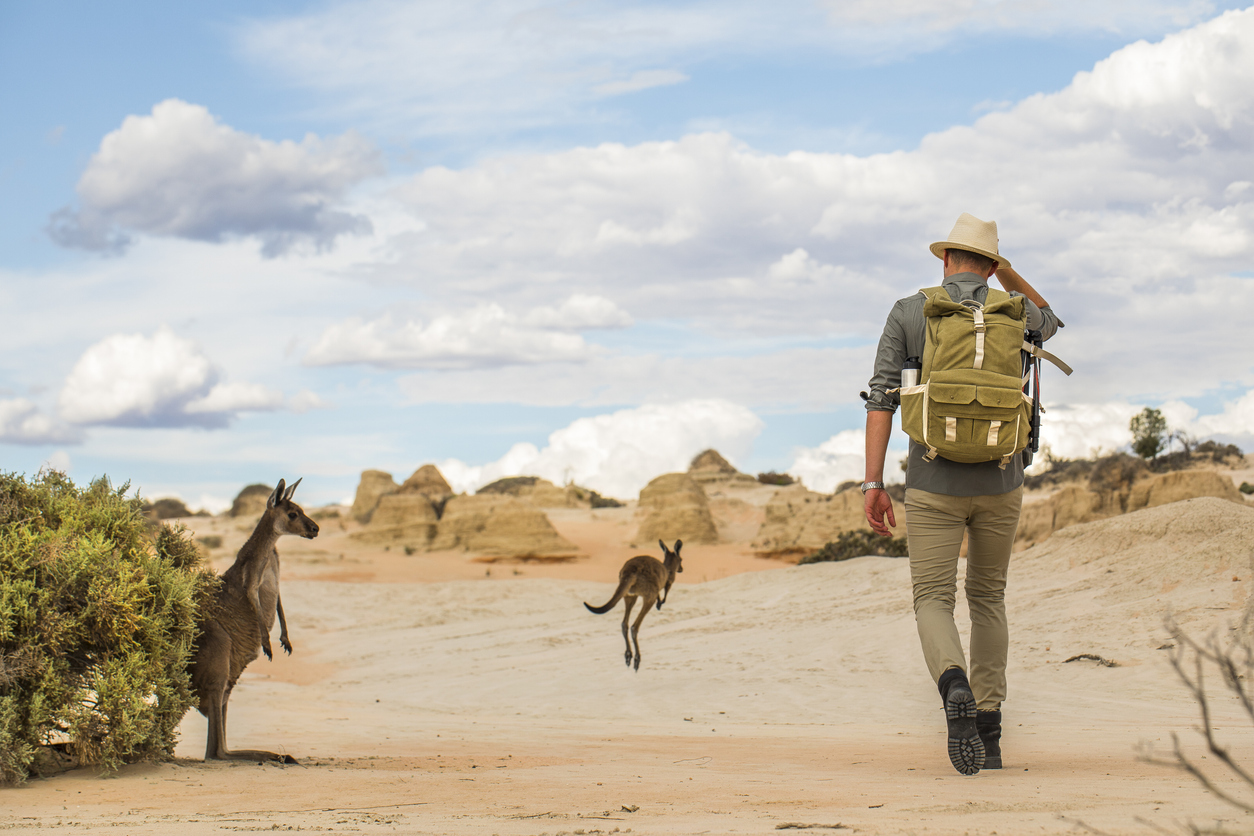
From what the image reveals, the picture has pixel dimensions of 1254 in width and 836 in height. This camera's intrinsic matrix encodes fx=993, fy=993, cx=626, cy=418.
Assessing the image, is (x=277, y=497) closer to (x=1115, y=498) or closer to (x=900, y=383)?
(x=900, y=383)

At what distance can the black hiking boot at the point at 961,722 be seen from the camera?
459 centimetres

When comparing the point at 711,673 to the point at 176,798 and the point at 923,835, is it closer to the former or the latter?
the point at 176,798

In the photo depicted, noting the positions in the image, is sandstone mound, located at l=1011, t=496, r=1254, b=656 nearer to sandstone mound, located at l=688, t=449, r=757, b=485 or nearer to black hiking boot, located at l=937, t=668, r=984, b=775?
black hiking boot, located at l=937, t=668, r=984, b=775

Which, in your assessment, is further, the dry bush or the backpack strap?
the backpack strap

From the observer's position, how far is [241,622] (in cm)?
652

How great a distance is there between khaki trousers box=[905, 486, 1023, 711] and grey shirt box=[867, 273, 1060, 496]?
6cm

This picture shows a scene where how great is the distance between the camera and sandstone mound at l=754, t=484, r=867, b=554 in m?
27.5

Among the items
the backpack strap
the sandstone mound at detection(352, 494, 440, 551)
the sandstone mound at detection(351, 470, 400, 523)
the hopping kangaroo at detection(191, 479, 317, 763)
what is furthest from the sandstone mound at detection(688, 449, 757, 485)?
the backpack strap

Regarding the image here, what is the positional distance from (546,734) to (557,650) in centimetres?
615

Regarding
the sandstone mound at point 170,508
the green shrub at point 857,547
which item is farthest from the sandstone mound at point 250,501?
the green shrub at point 857,547

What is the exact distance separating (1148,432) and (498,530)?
2398 cm

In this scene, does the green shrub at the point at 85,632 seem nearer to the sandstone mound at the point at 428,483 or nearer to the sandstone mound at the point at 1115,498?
→ the sandstone mound at the point at 1115,498

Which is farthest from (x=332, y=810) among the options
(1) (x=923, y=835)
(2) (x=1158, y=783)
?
(2) (x=1158, y=783)

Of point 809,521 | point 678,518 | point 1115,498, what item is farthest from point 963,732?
point 678,518
